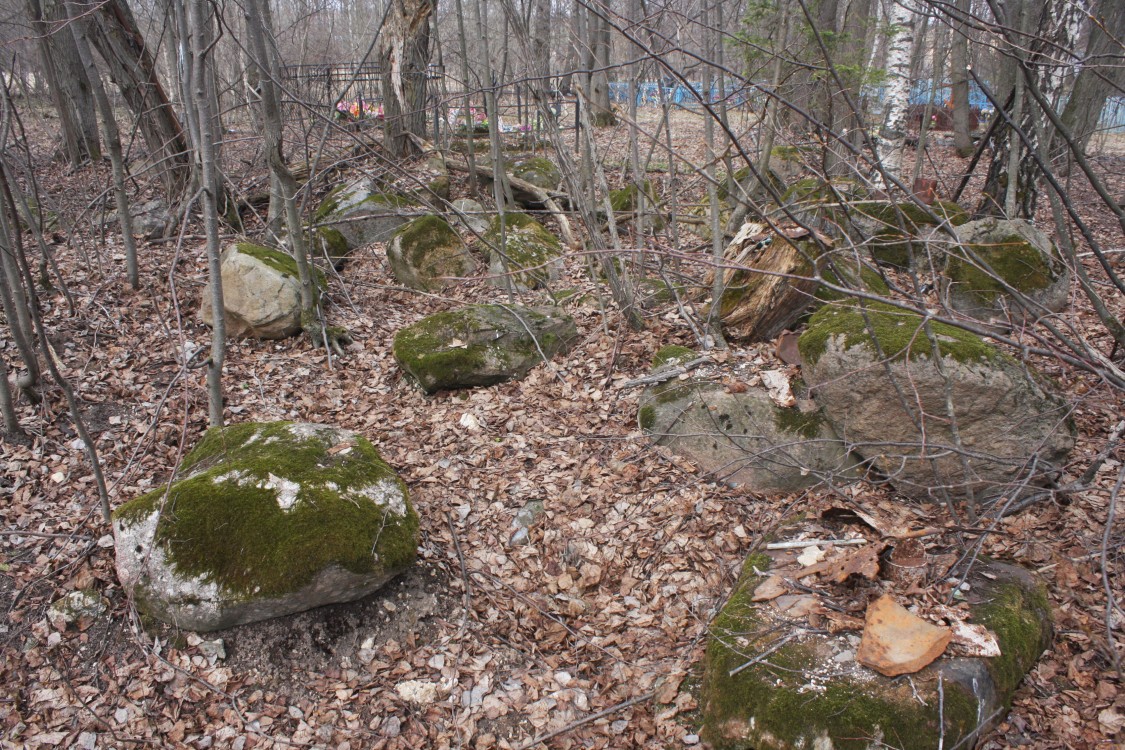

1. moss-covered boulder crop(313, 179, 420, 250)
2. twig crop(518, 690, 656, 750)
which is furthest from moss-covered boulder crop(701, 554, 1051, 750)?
moss-covered boulder crop(313, 179, 420, 250)

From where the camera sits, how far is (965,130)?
14586mm

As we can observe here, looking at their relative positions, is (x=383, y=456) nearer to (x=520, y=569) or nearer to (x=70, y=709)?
(x=520, y=569)

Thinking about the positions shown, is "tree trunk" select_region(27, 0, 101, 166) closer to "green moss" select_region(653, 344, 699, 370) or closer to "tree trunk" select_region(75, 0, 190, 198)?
"tree trunk" select_region(75, 0, 190, 198)

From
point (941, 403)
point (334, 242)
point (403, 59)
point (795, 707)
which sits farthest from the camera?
point (403, 59)

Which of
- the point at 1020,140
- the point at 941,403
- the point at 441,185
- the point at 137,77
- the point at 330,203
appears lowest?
the point at 941,403

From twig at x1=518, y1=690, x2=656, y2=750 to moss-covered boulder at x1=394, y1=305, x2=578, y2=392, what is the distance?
2948mm

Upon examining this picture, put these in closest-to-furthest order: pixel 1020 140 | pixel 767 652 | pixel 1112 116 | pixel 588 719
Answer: pixel 767 652
pixel 588 719
pixel 1020 140
pixel 1112 116

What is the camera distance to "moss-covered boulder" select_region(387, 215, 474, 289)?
762 cm

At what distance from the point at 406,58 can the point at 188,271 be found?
15.3 ft

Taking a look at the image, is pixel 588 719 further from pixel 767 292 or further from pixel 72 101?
pixel 72 101

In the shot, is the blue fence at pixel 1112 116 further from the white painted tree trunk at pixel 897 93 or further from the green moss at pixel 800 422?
the green moss at pixel 800 422

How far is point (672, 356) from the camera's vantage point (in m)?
5.12

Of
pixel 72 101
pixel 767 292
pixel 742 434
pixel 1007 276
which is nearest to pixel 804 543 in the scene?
pixel 742 434

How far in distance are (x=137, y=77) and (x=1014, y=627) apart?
883cm
